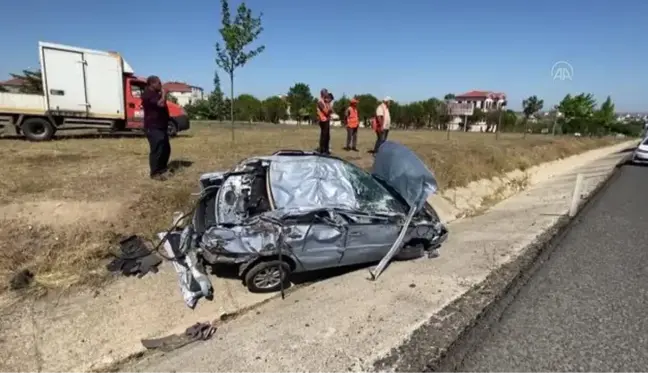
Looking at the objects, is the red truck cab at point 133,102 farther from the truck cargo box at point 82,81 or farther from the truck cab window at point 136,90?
the truck cargo box at point 82,81

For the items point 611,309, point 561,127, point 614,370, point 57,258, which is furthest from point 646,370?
point 561,127

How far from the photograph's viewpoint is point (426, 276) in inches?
211

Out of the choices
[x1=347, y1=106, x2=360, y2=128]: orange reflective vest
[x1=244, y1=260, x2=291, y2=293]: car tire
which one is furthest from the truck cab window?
[x1=244, y1=260, x2=291, y2=293]: car tire

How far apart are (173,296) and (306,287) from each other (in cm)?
163

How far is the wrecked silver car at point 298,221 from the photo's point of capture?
15.4 feet

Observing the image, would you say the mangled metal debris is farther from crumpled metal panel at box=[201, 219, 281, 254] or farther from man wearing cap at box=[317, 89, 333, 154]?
man wearing cap at box=[317, 89, 333, 154]

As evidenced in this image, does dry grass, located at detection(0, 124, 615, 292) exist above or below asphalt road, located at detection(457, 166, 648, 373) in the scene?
above

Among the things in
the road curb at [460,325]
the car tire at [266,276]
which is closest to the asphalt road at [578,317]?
the road curb at [460,325]

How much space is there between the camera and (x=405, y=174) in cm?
573

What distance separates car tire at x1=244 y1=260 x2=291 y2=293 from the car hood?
78.6 inches

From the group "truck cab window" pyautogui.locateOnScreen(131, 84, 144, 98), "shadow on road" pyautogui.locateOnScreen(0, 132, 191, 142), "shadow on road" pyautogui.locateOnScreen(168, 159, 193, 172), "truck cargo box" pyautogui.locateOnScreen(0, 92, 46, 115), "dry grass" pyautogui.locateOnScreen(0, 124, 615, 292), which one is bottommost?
"dry grass" pyautogui.locateOnScreen(0, 124, 615, 292)

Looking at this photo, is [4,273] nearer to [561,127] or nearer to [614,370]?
[614,370]

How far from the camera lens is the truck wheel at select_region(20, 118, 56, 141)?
13.3 m

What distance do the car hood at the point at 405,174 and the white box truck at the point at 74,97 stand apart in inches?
467
